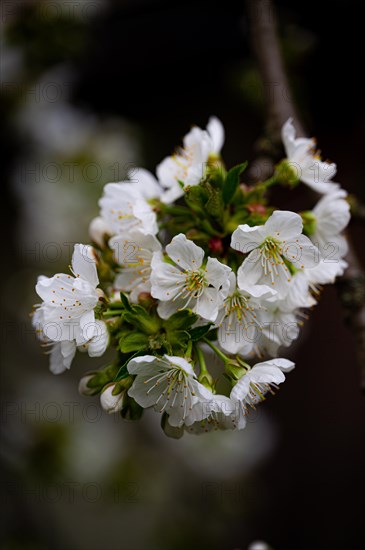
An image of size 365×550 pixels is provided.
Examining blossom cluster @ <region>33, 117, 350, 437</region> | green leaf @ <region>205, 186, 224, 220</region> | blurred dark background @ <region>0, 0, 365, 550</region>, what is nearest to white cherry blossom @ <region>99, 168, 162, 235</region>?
blossom cluster @ <region>33, 117, 350, 437</region>

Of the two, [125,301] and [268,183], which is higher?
[268,183]

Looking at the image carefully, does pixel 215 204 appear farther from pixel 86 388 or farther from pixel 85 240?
pixel 85 240

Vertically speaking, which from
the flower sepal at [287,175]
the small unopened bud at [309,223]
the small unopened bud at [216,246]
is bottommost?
the small unopened bud at [216,246]

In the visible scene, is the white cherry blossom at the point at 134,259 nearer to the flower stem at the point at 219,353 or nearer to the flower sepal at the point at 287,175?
the flower stem at the point at 219,353

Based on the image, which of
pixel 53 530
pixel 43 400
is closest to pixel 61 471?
pixel 53 530

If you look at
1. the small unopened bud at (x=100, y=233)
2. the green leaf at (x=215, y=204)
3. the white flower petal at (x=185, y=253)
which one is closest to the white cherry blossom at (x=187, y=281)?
the white flower petal at (x=185, y=253)

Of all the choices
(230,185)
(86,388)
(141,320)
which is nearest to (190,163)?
(230,185)
